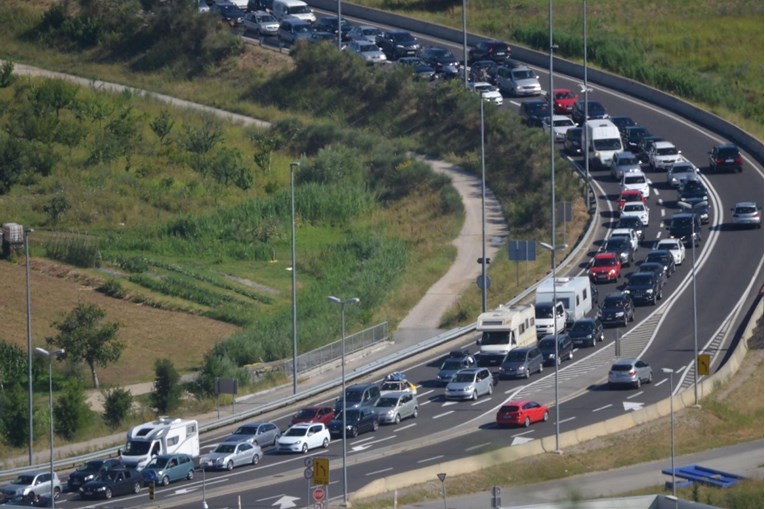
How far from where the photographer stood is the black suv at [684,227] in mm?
74875

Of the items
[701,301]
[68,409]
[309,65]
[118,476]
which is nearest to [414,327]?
[701,301]

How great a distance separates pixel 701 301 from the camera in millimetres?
68625

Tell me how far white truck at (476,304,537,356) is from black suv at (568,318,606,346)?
2.14 metres

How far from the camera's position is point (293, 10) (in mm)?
120000

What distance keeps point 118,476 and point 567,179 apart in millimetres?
42754

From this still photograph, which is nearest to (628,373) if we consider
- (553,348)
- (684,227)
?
(553,348)

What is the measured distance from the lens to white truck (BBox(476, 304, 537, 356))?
62562 mm

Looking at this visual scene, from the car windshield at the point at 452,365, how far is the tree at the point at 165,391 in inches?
418

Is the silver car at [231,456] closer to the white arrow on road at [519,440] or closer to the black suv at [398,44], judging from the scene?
the white arrow on road at [519,440]

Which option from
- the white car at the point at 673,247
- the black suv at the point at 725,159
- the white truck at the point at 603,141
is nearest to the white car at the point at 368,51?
the white truck at the point at 603,141

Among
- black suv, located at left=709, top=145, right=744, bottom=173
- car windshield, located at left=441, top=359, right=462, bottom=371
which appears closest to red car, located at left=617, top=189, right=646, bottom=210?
black suv, located at left=709, top=145, right=744, bottom=173

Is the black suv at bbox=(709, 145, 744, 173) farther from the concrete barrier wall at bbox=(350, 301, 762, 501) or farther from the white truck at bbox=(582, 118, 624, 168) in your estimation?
the concrete barrier wall at bbox=(350, 301, 762, 501)

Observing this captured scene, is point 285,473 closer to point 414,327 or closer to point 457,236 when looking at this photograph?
point 414,327

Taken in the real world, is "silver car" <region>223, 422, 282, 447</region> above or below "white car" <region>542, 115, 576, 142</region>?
above
